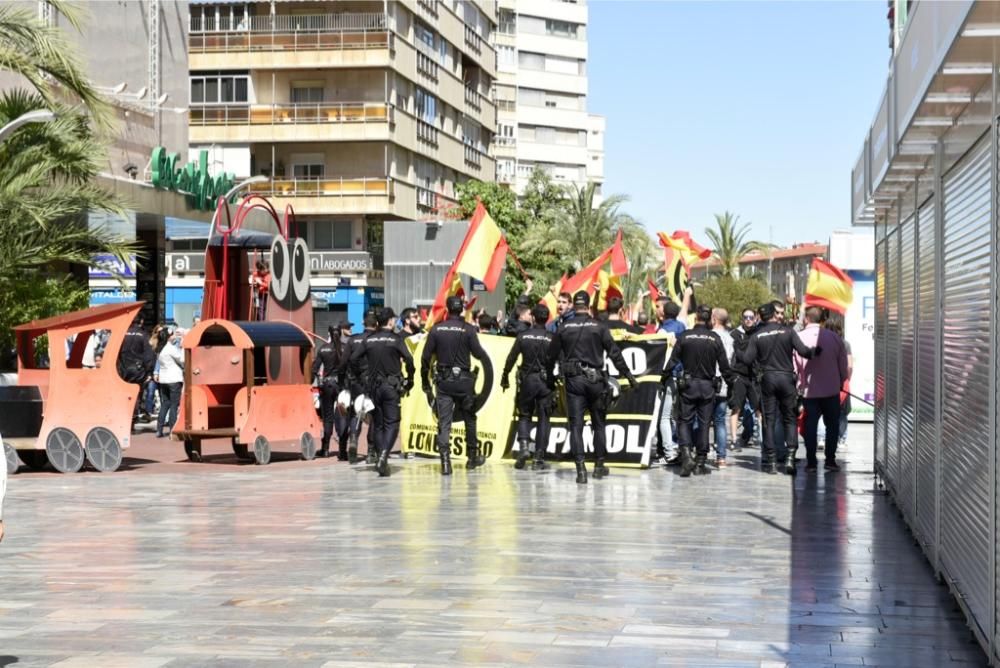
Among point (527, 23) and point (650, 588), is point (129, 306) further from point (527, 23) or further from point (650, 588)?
point (527, 23)

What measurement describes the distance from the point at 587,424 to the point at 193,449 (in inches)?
203

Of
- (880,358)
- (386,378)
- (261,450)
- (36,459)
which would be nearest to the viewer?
(880,358)

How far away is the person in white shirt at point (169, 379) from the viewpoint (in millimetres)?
24844

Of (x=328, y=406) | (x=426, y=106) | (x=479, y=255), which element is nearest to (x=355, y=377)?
(x=328, y=406)

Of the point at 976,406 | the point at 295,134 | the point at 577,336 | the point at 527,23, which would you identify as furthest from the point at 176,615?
the point at 527,23

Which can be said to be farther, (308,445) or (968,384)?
(308,445)

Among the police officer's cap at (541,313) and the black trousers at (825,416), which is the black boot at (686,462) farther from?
the police officer's cap at (541,313)

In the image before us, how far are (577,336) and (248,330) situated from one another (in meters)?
4.52

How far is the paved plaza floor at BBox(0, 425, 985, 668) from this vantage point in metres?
7.76

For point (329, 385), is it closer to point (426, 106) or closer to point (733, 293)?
point (426, 106)

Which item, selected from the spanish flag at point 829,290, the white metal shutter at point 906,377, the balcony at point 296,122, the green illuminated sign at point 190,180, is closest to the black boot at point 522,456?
the spanish flag at point 829,290

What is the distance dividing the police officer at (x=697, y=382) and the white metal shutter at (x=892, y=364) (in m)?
2.66

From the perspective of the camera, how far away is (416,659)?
293 inches

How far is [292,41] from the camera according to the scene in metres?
61.9
